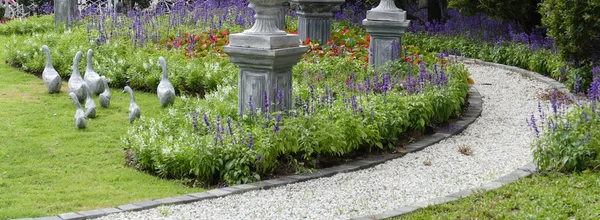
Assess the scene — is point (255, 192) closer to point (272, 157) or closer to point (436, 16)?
point (272, 157)

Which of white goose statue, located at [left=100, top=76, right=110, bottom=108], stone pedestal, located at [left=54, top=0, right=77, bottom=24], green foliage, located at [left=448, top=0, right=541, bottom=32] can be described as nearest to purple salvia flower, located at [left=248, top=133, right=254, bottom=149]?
white goose statue, located at [left=100, top=76, right=110, bottom=108]

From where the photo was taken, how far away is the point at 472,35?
13.5 metres

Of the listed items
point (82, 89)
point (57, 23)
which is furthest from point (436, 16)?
point (82, 89)

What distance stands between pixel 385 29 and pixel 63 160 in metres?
4.62

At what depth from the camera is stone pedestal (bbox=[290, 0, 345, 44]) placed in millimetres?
11594

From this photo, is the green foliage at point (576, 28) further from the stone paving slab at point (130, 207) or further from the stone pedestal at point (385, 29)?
the stone paving slab at point (130, 207)

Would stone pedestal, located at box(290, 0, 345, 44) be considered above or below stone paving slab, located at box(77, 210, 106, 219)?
above

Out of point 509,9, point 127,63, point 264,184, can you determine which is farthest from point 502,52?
point 264,184

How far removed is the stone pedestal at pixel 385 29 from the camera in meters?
9.64

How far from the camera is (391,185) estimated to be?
594cm

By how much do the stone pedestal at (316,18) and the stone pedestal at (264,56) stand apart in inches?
190

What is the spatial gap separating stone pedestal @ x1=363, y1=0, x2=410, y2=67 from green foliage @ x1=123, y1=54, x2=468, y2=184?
180cm

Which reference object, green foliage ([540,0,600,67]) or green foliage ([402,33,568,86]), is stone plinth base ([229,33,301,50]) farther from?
green foliage ([540,0,600,67])

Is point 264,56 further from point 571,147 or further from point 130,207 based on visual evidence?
point 571,147
